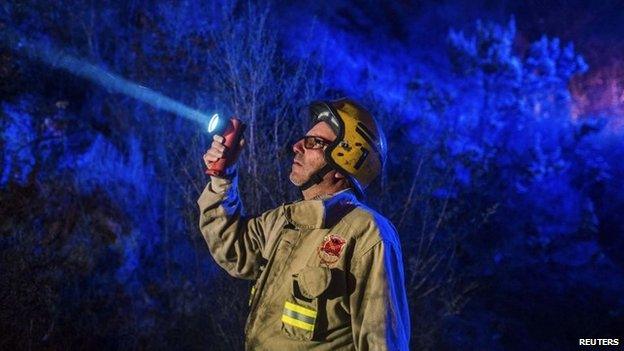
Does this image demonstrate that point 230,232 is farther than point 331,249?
Yes

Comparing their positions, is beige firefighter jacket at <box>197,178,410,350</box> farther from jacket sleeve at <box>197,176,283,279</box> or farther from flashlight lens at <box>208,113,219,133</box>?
flashlight lens at <box>208,113,219,133</box>

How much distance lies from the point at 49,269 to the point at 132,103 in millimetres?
4595

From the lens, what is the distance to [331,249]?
238cm

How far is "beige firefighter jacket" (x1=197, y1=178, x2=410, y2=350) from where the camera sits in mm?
2189

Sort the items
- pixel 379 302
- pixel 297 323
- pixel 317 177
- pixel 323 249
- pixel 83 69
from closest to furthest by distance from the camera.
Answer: pixel 379 302 < pixel 297 323 < pixel 323 249 < pixel 317 177 < pixel 83 69

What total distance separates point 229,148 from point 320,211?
68cm

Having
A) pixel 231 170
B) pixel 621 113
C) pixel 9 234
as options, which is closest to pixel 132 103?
pixel 9 234

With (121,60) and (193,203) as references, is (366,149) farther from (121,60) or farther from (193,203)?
(121,60)

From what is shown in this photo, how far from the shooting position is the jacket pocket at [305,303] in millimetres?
2240

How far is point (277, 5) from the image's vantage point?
13672mm

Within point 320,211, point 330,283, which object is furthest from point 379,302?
point 320,211

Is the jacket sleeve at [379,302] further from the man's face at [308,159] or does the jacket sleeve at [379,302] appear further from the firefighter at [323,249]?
the man's face at [308,159]

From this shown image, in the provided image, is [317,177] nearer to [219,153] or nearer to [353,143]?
[353,143]

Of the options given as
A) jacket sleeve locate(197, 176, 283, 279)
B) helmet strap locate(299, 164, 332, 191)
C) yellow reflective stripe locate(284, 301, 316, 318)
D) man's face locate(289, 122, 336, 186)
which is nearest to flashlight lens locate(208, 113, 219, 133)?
jacket sleeve locate(197, 176, 283, 279)
